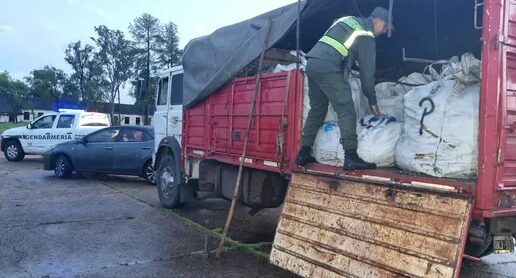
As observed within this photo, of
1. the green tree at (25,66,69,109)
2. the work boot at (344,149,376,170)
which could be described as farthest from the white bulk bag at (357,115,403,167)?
the green tree at (25,66,69,109)

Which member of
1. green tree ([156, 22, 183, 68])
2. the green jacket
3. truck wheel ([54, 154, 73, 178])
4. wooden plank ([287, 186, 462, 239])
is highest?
green tree ([156, 22, 183, 68])

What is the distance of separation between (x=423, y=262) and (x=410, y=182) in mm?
599

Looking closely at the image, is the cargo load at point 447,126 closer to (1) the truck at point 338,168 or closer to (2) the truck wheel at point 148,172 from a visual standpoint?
(1) the truck at point 338,168

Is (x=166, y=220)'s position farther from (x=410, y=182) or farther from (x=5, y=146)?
(x=5, y=146)

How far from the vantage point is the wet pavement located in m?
4.98

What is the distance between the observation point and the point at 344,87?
14.4ft

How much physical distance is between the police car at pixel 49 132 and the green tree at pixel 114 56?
46.5m

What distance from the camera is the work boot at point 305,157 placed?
460 centimetres

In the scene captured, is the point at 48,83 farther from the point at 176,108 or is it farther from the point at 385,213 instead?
the point at 385,213

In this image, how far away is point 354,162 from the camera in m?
4.07

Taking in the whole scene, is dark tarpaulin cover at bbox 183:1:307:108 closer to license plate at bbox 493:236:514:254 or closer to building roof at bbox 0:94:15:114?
license plate at bbox 493:236:514:254

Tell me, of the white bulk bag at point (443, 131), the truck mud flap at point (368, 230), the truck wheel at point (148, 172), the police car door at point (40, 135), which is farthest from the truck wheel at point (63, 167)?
the white bulk bag at point (443, 131)

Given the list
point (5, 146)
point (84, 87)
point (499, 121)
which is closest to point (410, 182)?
point (499, 121)

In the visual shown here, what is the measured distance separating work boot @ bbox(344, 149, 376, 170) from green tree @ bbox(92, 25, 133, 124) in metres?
59.9
